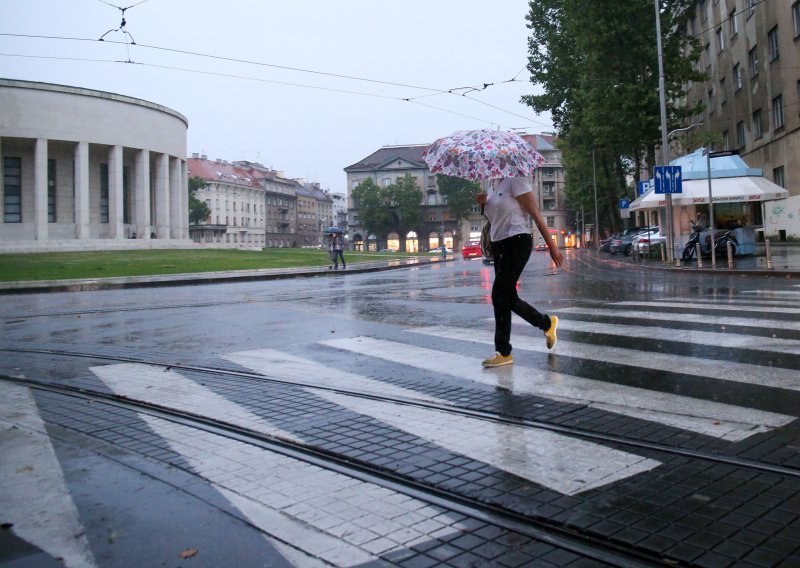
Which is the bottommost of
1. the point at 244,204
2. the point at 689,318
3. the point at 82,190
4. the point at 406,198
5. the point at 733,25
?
the point at 689,318

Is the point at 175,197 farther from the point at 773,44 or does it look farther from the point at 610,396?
the point at 610,396

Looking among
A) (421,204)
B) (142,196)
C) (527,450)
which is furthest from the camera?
(421,204)

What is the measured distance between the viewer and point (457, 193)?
11544cm

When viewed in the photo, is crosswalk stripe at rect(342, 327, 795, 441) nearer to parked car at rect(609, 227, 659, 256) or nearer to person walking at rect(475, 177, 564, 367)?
person walking at rect(475, 177, 564, 367)

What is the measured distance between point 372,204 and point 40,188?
64.5m

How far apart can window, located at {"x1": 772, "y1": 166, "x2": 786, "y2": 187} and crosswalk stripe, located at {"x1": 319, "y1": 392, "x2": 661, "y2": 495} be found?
35.9 meters

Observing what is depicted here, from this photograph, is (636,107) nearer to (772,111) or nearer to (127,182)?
(772,111)

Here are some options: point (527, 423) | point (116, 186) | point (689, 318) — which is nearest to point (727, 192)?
point (689, 318)

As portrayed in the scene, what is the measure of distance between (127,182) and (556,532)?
66.3 meters

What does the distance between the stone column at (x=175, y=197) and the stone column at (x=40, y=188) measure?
12.7 meters

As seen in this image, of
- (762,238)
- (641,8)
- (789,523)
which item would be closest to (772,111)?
(762,238)

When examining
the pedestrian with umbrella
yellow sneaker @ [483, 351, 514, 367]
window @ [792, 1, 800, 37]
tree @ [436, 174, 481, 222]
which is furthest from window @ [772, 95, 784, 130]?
tree @ [436, 174, 481, 222]

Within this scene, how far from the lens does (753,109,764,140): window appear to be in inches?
1513

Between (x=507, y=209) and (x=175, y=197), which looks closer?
(x=507, y=209)
